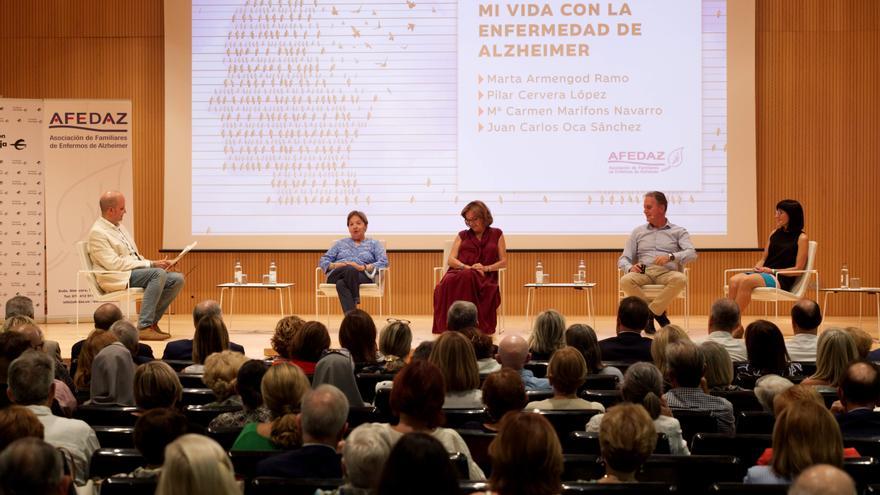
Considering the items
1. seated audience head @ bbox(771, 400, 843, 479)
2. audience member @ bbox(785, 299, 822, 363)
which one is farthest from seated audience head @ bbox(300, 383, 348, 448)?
audience member @ bbox(785, 299, 822, 363)

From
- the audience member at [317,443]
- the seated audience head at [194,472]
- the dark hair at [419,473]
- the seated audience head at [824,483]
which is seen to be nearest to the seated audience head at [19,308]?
the audience member at [317,443]

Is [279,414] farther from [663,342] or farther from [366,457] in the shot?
[663,342]

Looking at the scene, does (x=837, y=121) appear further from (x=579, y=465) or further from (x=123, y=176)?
(x=579, y=465)

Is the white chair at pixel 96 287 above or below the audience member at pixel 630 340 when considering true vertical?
above

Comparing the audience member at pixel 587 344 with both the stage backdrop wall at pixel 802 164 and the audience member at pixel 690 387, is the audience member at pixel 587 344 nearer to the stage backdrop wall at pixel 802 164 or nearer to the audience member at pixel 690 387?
the audience member at pixel 690 387

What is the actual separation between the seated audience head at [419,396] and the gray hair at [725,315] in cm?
249

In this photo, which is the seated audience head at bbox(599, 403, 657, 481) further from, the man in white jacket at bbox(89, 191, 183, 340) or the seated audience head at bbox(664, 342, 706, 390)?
the man in white jacket at bbox(89, 191, 183, 340)

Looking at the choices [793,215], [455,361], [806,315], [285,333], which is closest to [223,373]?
[455,361]

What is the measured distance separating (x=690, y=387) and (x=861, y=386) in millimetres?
613

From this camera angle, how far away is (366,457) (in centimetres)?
232

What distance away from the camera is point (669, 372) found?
3.68 metres

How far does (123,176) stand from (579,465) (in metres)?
7.12

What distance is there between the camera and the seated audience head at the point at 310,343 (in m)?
4.23

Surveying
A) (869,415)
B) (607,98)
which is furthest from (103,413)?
(607,98)
